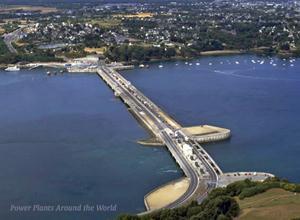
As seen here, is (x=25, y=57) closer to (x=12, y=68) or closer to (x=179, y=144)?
(x=12, y=68)

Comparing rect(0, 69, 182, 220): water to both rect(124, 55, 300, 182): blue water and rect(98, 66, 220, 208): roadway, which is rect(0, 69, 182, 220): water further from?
rect(124, 55, 300, 182): blue water

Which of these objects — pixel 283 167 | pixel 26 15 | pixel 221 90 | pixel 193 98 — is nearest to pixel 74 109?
pixel 193 98

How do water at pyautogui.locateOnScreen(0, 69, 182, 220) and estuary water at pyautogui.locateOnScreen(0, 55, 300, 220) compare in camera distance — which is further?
estuary water at pyautogui.locateOnScreen(0, 55, 300, 220)

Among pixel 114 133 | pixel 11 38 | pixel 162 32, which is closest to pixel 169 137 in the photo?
pixel 114 133

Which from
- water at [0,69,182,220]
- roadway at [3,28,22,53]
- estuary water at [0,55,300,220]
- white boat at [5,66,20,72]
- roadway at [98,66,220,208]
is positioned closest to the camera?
water at [0,69,182,220]

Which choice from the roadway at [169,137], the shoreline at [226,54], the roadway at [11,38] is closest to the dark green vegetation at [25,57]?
the shoreline at [226,54]

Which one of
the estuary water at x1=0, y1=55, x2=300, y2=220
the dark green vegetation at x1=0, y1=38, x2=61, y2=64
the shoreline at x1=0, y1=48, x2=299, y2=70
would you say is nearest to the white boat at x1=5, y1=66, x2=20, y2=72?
the shoreline at x1=0, y1=48, x2=299, y2=70
